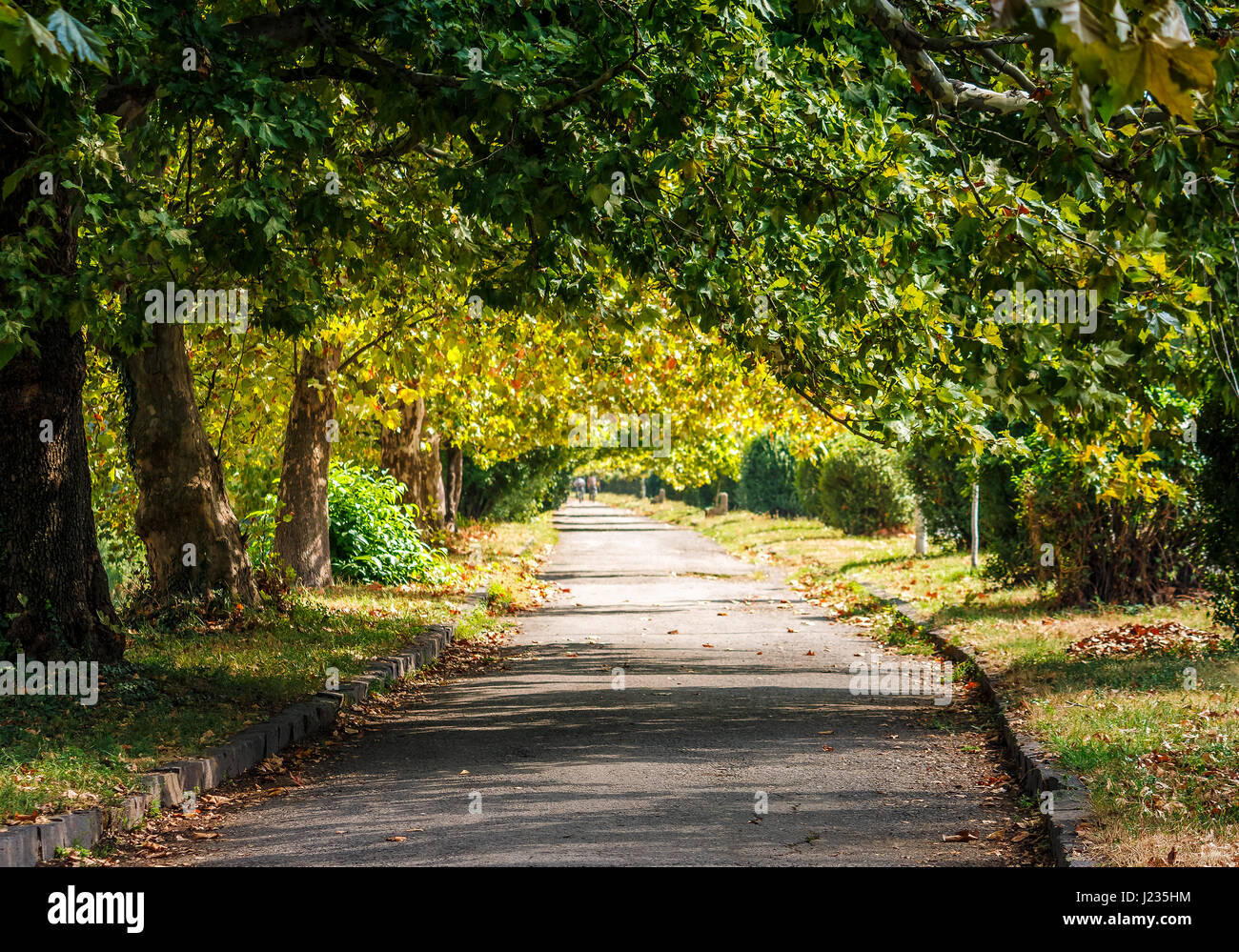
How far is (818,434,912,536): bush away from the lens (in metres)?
29.4

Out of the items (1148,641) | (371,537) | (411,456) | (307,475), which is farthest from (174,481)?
(411,456)

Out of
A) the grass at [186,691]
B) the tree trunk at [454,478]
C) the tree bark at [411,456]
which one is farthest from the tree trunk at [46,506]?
the tree trunk at [454,478]

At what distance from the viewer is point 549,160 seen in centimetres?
719

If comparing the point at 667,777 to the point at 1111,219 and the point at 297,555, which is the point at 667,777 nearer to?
the point at 1111,219

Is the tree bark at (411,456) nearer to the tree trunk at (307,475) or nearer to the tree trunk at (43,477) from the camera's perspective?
the tree trunk at (307,475)

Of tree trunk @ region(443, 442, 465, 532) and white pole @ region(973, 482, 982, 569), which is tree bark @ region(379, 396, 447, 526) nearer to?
tree trunk @ region(443, 442, 465, 532)

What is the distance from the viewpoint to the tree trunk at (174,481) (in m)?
11.6

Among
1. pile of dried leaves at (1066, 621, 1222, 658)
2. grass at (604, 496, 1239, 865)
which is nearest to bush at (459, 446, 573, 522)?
grass at (604, 496, 1239, 865)

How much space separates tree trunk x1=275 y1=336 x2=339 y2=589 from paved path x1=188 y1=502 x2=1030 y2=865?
3346 millimetres

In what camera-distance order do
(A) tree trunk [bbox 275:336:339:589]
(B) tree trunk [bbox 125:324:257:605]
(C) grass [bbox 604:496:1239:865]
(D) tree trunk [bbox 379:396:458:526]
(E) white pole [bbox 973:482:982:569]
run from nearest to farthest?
(C) grass [bbox 604:496:1239:865] → (B) tree trunk [bbox 125:324:257:605] → (A) tree trunk [bbox 275:336:339:589] → (E) white pole [bbox 973:482:982:569] → (D) tree trunk [bbox 379:396:458:526]

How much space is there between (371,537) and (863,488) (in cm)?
1547

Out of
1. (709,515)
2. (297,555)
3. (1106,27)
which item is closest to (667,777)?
(1106,27)

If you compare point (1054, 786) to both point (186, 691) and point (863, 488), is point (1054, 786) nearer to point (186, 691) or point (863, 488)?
point (186, 691)

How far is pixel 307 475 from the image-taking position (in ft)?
50.4
